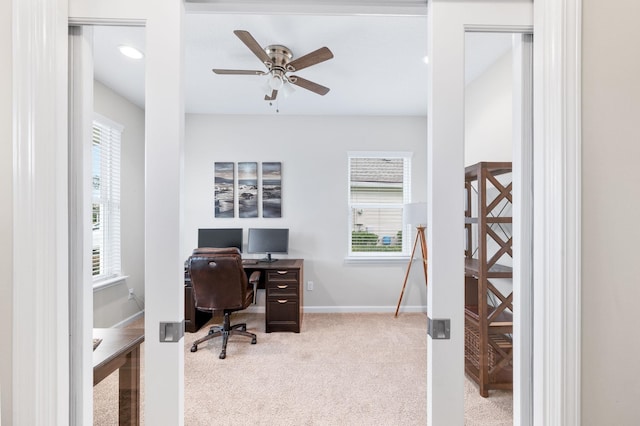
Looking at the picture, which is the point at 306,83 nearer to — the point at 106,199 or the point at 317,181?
the point at 317,181

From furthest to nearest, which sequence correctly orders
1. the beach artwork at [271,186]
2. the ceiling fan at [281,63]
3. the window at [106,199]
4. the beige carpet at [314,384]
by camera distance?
the beach artwork at [271,186], the window at [106,199], the ceiling fan at [281,63], the beige carpet at [314,384]

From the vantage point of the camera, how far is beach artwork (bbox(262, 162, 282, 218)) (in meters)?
3.86

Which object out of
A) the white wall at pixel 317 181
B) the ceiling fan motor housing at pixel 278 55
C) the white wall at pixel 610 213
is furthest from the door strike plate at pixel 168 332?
the white wall at pixel 317 181

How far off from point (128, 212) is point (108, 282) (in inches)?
33.2

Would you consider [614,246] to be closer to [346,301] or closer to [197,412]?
[197,412]

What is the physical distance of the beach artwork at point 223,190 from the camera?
3.87 meters

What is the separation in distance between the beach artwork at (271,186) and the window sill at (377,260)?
1.20 meters

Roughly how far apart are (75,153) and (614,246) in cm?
163

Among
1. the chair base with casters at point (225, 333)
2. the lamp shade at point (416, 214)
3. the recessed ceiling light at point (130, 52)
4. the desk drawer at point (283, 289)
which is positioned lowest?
the chair base with casters at point (225, 333)

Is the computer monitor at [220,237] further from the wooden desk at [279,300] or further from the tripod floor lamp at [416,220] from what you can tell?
the tripod floor lamp at [416,220]

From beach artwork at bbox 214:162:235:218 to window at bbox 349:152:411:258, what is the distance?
164 centimetres

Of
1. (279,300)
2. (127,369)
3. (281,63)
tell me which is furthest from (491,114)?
(127,369)

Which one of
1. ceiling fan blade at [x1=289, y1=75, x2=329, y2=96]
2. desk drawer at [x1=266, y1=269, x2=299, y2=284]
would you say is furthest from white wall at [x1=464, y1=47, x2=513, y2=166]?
desk drawer at [x1=266, y1=269, x2=299, y2=284]

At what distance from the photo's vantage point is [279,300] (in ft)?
10.7
